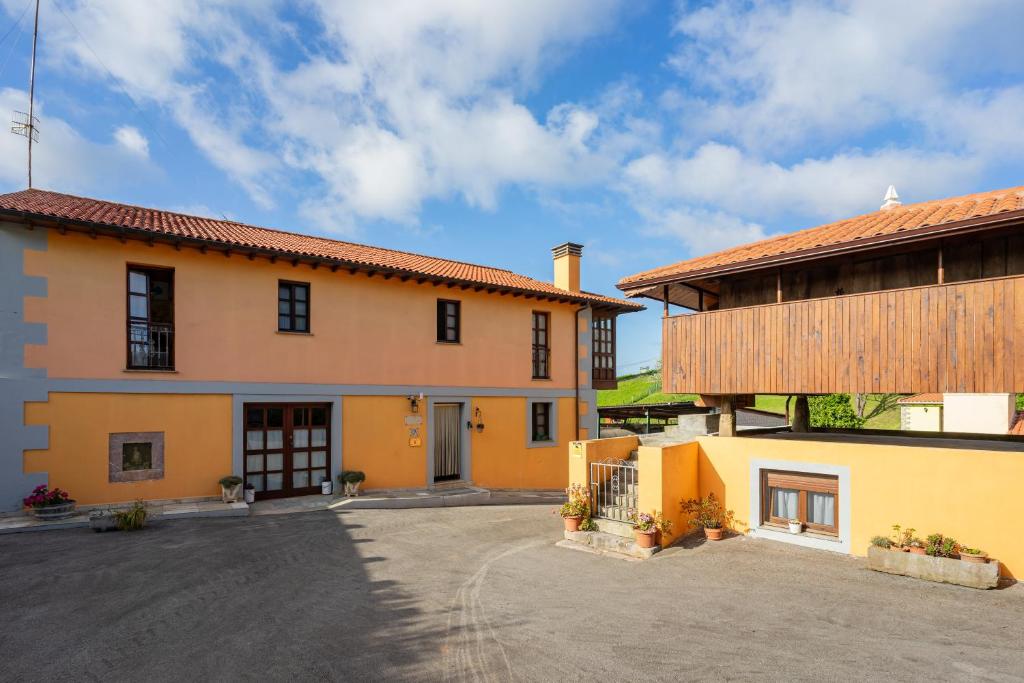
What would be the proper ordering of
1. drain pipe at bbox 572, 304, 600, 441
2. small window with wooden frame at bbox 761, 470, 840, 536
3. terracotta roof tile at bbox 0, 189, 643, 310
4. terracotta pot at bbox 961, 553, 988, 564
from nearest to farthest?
terracotta pot at bbox 961, 553, 988, 564
small window with wooden frame at bbox 761, 470, 840, 536
terracotta roof tile at bbox 0, 189, 643, 310
drain pipe at bbox 572, 304, 600, 441

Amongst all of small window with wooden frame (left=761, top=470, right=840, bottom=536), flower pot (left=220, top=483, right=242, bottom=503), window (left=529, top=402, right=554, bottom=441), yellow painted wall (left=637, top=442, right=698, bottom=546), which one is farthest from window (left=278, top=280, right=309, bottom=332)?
small window with wooden frame (left=761, top=470, right=840, bottom=536)

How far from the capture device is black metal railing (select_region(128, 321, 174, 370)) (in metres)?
11.8

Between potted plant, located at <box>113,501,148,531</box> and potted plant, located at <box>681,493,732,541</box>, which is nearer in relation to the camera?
potted plant, located at <box>113,501,148,531</box>

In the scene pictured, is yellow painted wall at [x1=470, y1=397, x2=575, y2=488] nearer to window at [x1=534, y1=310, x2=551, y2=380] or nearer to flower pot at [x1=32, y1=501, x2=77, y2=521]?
window at [x1=534, y1=310, x2=551, y2=380]

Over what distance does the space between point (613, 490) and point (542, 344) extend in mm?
7603

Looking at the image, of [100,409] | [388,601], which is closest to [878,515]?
[388,601]

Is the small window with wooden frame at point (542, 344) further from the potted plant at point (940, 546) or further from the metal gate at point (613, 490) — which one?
the potted plant at point (940, 546)

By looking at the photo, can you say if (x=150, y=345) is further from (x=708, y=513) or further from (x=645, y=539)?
(x=708, y=513)

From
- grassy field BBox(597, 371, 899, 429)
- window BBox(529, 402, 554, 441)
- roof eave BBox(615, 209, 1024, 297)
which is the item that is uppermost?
roof eave BBox(615, 209, 1024, 297)

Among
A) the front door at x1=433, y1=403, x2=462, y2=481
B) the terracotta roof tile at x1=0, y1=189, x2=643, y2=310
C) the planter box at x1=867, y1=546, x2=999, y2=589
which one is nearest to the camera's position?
the planter box at x1=867, y1=546, x2=999, y2=589

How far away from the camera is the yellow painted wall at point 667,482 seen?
971 cm

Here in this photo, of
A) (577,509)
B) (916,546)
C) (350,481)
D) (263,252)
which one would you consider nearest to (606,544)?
(577,509)

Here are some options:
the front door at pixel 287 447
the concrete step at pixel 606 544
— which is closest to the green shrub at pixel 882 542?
the concrete step at pixel 606 544

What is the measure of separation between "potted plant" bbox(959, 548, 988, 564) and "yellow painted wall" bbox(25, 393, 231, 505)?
45.4 feet
